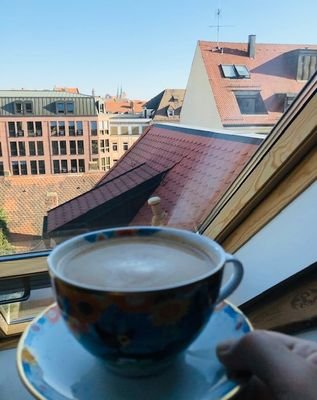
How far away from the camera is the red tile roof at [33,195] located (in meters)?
0.90

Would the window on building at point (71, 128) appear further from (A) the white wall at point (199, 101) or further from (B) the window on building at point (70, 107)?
(A) the white wall at point (199, 101)

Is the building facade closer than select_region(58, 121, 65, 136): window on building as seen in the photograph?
Yes

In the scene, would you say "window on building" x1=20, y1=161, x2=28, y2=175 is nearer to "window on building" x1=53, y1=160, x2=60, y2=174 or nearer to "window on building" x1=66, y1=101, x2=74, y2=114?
"window on building" x1=53, y1=160, x2=60, y2=174

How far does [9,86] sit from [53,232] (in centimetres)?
35

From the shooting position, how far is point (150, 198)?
1065 mm

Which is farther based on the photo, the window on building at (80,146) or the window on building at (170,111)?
the window on building at (170,111)

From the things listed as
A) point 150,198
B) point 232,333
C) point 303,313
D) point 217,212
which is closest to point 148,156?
point 150,198

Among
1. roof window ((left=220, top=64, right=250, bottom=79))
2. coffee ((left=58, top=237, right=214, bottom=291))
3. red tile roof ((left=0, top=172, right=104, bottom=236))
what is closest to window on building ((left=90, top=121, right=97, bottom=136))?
red tile roof ((left=0, top=172, right=104, bottom=236))

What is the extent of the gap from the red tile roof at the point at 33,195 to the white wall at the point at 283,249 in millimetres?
463

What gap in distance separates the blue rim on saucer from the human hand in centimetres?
2

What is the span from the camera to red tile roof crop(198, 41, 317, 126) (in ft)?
2.90

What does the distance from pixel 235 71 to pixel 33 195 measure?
0.60 m

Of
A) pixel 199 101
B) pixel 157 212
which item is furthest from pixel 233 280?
pixel 199 101

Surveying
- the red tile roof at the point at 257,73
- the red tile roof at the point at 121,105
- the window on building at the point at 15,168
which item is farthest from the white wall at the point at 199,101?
the window on building at the point at 15,168
